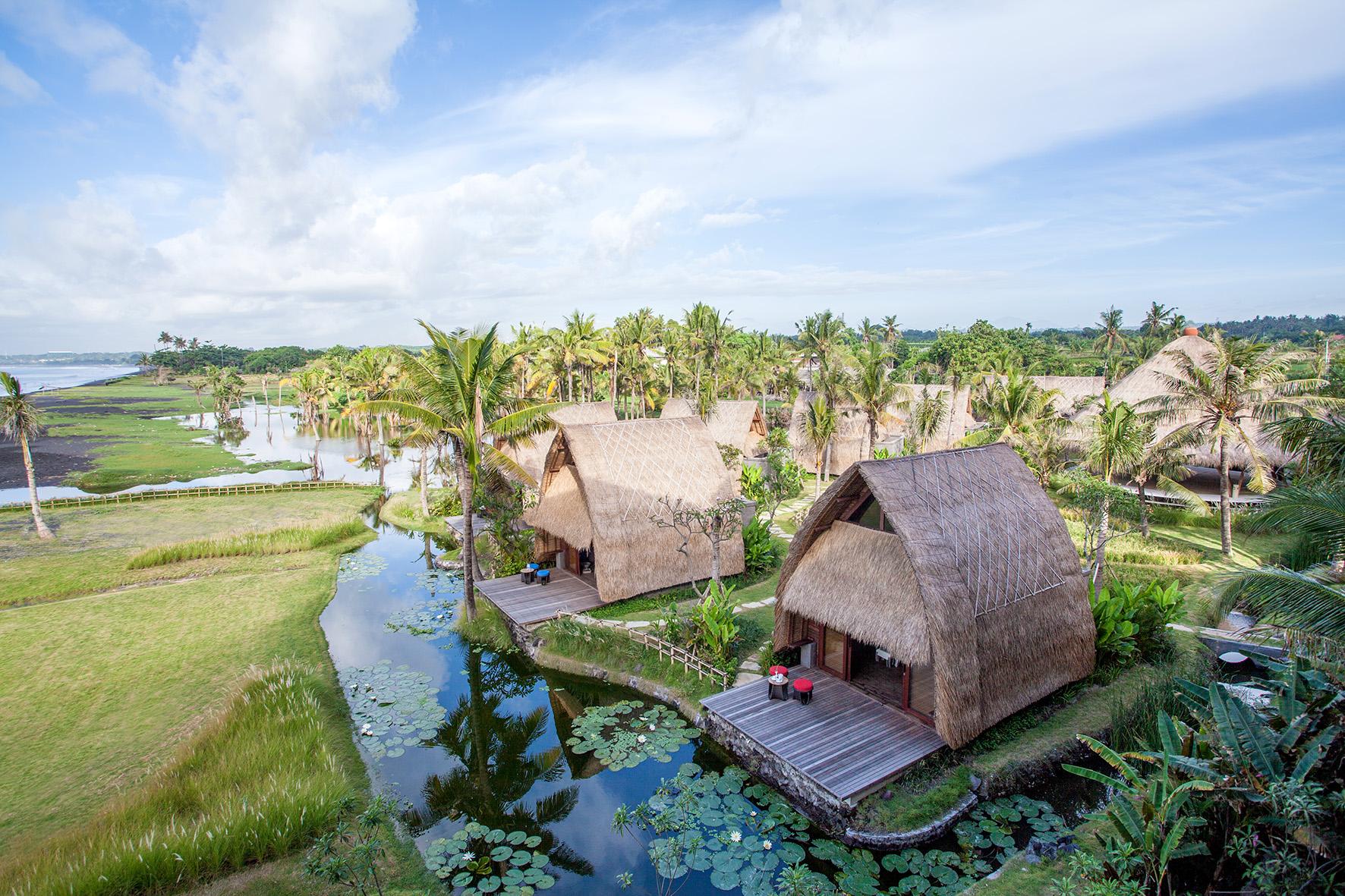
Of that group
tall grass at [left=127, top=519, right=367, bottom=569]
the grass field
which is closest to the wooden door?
the grass field

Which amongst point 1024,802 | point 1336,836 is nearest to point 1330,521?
point 1336,836

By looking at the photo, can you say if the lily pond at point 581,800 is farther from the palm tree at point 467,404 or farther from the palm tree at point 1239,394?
the palm tree at point 1239,394

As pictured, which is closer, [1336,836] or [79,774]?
[1336,836]

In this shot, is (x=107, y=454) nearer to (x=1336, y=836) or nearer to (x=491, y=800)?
(x=491, y=800)

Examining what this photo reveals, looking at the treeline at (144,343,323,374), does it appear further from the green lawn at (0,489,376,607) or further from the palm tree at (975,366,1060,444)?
the palm tree at (975,366,1060,444)

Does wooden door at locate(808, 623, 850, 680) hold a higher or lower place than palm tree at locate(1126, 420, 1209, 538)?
lower

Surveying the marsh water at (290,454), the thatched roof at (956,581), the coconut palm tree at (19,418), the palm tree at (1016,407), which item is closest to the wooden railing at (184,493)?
the marsh water at (290,454)

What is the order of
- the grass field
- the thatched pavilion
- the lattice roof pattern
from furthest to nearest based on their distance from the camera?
the thatched pavilion → the lattice roof pattern → the grass field
